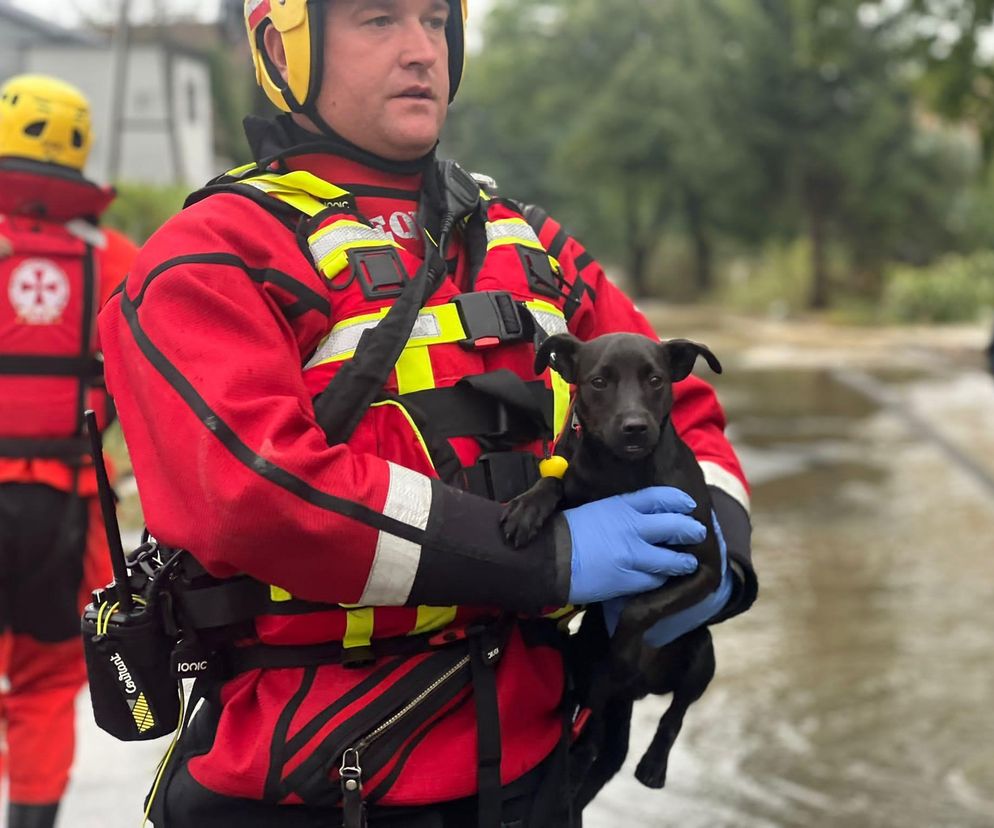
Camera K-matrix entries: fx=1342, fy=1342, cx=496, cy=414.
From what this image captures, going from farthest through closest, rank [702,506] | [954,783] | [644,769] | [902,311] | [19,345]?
[902,311], [954,783], [19,345], [644,769], [702,506]

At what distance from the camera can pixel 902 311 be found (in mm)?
31703

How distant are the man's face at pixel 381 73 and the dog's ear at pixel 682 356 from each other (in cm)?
56

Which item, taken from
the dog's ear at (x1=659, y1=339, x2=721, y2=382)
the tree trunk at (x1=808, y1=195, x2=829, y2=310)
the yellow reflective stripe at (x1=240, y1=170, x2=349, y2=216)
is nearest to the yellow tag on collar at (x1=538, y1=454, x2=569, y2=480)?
the dog's ear at (x1=659, y1=339, x2=721, y2=382)

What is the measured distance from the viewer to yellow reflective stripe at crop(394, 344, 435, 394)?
2.11 metres

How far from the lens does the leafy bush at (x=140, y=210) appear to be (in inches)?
601

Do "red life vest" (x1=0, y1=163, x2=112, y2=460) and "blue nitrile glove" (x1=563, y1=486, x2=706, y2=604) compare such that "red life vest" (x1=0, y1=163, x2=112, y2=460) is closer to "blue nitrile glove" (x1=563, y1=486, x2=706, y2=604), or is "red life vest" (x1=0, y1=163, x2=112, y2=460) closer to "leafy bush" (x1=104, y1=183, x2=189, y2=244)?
"blue nitrile glove" (x1=563, y1=486, x2=706, y2=604)

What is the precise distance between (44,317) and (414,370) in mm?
2325

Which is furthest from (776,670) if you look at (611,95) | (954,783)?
(611,95)

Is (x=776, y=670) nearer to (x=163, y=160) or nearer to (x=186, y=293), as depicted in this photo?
(x=186, y=293)

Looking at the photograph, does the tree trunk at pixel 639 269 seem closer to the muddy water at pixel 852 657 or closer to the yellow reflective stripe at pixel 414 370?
the muddy water at pixel 852 657

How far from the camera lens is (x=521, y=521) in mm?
2010

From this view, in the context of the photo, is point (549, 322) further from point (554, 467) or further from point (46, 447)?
point (46, 447)

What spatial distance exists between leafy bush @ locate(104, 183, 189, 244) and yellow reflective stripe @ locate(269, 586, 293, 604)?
13.4 metres

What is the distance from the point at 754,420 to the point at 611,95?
32320mm
